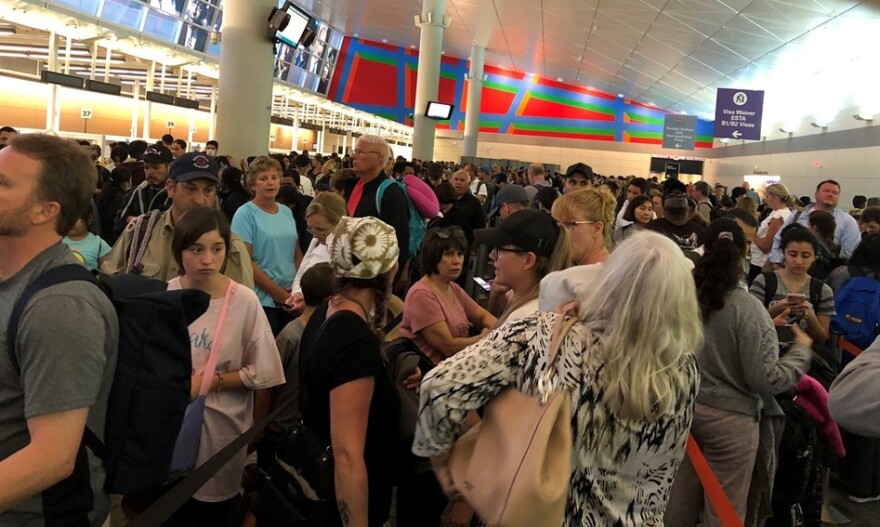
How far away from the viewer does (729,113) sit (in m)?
20.7

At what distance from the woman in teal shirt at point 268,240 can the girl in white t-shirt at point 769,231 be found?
17.9 ft

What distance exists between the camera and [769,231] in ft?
26.8

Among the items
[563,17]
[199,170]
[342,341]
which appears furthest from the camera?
[563,17]

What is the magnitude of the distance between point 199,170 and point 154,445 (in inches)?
90.0

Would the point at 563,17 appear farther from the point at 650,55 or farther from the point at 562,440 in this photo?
the point at 562,440

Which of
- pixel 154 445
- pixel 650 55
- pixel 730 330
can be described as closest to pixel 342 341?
pixel 154 445

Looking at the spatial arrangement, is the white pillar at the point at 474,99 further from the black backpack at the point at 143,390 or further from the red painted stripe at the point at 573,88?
the black backpack at the point at 143,390

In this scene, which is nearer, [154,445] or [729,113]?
[154,445]

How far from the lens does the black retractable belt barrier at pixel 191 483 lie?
205 centimetres

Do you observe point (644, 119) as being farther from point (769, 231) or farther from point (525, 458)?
point (525, 458)

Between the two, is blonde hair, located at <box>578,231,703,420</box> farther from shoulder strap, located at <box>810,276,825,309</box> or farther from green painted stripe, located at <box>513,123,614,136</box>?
green painted stripe, located at <box>513,123,614,136</box>

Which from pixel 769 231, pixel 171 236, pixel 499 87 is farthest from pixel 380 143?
pixel 499 87

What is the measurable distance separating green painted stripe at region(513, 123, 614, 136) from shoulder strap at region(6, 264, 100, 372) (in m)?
41.2

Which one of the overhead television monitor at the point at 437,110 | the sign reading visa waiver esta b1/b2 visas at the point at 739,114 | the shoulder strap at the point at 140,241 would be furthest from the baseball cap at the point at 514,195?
the sign reading visa waiver esta b1/b2 visas at the point at 739,114
